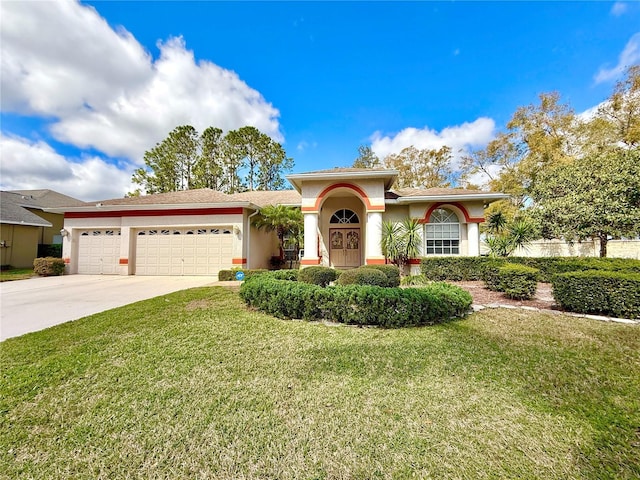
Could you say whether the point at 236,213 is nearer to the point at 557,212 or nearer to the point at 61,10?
the point at 61,10

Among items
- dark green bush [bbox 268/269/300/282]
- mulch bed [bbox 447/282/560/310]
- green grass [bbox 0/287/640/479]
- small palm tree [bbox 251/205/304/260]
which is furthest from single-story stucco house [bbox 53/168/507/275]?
green grass [bbox 0/287/640/479]

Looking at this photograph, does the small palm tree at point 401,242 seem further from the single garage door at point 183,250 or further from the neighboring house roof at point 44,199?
the neighboring house roof at point 44,199

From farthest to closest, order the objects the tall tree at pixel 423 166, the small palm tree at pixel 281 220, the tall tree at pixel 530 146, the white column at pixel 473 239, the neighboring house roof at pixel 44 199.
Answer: the tall tree at pixel 423 166 → the neighboring house roof at pixel 44 199 → the tall tree at pixel 530 146 → the small palm tree at pixel 281 220 → the white column at pixel 473 239

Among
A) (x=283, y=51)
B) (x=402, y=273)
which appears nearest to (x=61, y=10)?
(x=283, y=51)

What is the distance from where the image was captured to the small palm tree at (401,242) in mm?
11906

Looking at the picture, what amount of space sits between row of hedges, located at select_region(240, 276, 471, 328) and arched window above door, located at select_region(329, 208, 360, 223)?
9.04 meters

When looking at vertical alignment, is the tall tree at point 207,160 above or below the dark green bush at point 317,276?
above

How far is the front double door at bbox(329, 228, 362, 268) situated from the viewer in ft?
Answer: 48.6

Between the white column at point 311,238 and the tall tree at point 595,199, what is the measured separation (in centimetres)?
1257

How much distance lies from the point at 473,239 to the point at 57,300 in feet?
53.3

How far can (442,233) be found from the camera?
13.2 metres

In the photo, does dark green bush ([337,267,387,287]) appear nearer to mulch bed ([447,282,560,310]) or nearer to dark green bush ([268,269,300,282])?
dark green bush ([268,269,300,282])

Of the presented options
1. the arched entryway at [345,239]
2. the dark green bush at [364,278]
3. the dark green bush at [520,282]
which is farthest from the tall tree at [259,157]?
the dark green bush at [520,282]

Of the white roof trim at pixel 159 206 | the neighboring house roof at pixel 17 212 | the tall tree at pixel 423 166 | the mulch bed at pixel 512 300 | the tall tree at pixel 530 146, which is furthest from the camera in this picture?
the tall tree at pixel 423 166
